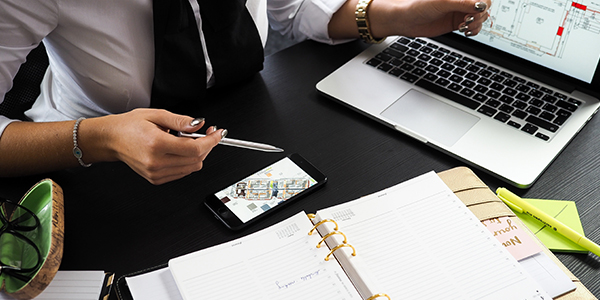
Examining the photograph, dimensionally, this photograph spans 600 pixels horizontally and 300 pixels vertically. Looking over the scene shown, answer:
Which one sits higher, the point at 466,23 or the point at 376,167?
the point at 466,23

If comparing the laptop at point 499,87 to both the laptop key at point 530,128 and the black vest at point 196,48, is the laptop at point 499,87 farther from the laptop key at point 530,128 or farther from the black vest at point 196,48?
the black vest at point 196,48

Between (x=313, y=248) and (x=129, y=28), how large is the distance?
0.52 metres

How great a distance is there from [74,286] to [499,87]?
0.75 meters

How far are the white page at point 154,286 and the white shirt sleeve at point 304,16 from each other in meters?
0.63

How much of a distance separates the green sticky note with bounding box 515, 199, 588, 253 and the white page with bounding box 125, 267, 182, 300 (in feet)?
1.55

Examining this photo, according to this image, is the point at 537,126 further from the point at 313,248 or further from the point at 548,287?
the point at 313,248

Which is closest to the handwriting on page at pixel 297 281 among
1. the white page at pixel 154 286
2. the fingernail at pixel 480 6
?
the white page at pixel 154 286

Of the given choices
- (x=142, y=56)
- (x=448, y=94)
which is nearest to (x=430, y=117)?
(x=448, y=94)

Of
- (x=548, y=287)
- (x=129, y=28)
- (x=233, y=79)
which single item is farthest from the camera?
(x=233, y=79)

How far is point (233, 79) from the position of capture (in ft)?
3.07

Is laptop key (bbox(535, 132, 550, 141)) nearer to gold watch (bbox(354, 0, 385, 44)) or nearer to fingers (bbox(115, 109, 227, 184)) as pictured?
gold watch (bbox(354, 0, 385, 44))

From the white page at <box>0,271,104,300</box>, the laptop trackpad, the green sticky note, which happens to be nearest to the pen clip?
the green sticky note

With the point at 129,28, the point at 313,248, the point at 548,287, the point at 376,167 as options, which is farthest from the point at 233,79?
the point at 548,287

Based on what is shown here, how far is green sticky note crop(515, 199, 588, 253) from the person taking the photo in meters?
0.62
